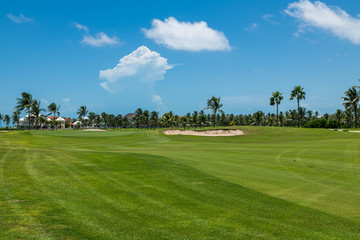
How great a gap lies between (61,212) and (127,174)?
6162 mm

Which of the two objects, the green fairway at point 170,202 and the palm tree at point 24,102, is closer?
the green fairway at point 170,202

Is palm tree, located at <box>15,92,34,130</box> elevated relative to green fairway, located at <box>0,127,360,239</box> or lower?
elevated

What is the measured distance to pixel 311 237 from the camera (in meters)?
7.10

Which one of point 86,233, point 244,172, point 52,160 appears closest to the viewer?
point 86,233

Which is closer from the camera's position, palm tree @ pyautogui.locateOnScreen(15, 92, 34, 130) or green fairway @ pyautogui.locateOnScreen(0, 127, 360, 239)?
green fairway @ pyautogui.locateOnScreen(0, 127, 360, 239)

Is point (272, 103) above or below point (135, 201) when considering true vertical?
above

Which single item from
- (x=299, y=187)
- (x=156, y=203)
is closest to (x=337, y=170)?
(x=299, y=187)

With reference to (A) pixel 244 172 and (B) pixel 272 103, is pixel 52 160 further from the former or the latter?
(B) pixel 272 103

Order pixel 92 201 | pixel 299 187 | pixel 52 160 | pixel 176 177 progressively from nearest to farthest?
pixel 92 201, pixel 299 187, pixel 176 177, pixel 52 160

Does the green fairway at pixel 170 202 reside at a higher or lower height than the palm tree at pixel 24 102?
lower

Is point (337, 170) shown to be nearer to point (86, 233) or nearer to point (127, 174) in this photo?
point (127, 174)

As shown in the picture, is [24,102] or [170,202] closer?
[170,202]

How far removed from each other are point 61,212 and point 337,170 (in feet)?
60.1

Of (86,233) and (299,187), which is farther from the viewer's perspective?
(299,187)
